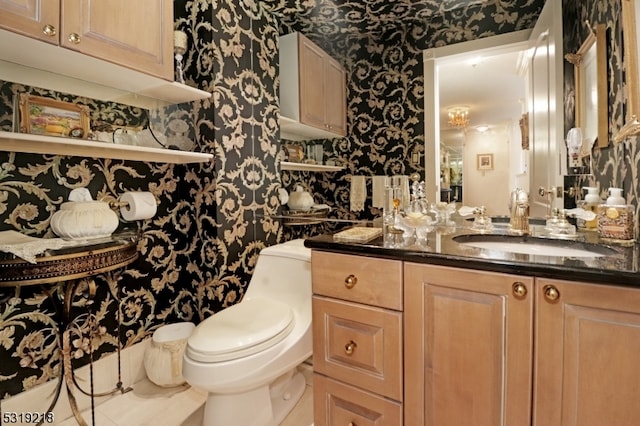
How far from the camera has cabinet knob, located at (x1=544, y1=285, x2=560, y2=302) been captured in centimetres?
78

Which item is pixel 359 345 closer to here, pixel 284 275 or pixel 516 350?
pixel 516 350

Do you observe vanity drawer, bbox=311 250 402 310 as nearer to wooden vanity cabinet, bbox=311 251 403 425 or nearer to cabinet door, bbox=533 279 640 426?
wooden vanity cabinet, bbox=311 251 403 425

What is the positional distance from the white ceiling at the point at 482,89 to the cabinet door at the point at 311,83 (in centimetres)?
92

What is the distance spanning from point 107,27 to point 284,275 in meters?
1.37

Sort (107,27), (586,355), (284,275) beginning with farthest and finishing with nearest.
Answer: (284,275) → (107,27) → (586,355)

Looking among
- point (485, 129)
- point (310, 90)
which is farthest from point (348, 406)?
point (310, 90)

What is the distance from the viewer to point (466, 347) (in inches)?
35.4

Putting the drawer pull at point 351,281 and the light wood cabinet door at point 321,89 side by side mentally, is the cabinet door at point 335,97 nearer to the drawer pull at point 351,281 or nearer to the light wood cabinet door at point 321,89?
the light wood cabinet door at point 321,89

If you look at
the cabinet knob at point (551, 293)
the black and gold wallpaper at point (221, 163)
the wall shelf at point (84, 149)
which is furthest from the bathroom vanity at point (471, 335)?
the wall shelf at point (84, 149)

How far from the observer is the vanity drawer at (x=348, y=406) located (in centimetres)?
103

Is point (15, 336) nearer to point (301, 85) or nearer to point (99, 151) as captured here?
point (99, 151)

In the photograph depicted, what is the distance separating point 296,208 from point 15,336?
5.48 ft

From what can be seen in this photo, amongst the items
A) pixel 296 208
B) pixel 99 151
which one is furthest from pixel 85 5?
pixel 296 208

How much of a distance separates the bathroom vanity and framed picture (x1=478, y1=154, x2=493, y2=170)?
50 centimetres
